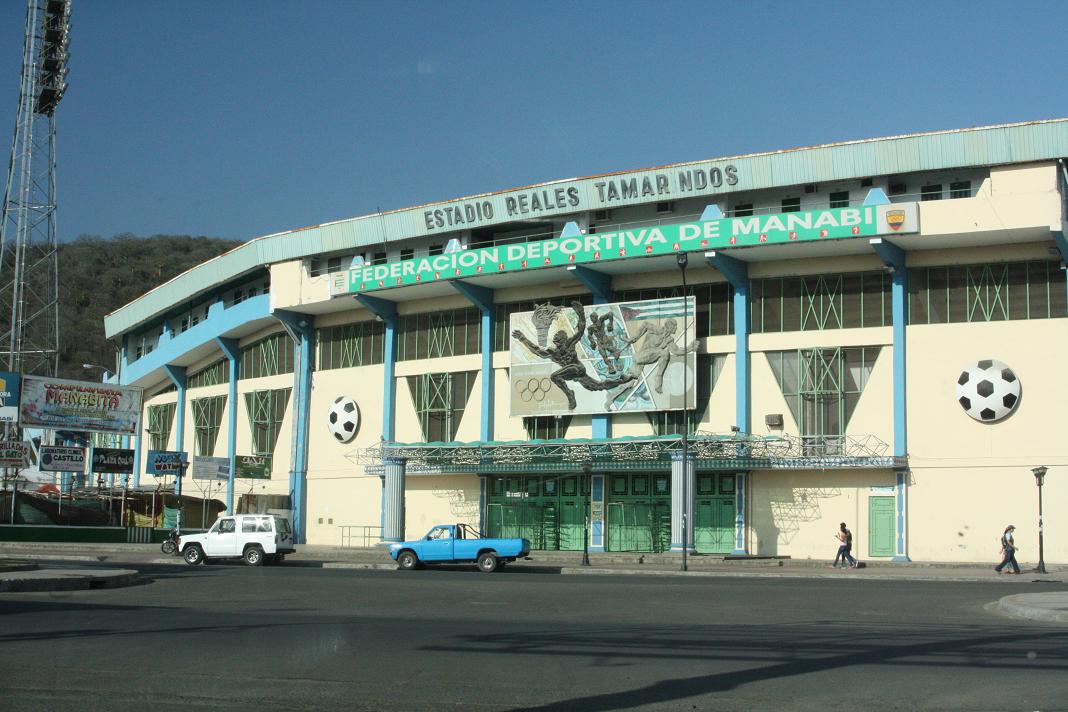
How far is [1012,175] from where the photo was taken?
121ft

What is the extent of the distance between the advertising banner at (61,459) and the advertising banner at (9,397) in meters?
2.67

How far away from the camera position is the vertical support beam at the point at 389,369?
49.5 meters

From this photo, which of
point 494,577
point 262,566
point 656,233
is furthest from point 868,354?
point 262,566

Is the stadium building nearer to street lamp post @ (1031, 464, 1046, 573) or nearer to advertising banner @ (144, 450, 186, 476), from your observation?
street lamp post @ (1031, 464, 1046, 573)

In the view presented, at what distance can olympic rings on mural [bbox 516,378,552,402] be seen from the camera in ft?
147

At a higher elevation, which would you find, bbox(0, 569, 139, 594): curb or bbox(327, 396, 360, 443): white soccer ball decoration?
bbox(327, 396, 360, 443): white soccer ball decoration

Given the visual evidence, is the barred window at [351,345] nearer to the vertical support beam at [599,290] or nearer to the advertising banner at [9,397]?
the vertical support beam at [599,290]

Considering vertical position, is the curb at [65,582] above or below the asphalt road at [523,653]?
below

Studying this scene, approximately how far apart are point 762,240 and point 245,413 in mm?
29904

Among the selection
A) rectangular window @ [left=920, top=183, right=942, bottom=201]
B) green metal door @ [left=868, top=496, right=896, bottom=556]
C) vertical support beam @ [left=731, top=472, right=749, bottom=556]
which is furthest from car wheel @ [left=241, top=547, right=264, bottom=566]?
rectangular window @ [left=920, top=183, right=942, bottom=201]

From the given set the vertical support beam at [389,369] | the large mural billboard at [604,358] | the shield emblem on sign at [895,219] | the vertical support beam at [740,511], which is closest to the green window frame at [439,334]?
the vertical support beam at [389,369]

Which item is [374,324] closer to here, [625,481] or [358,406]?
[358,406]

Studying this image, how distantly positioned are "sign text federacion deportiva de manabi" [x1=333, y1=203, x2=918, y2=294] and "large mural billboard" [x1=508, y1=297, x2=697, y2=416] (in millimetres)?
2478

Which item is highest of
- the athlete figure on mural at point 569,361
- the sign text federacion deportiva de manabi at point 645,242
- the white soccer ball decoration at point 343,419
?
the sign text federacion deportiva de manabi at point 645,242
